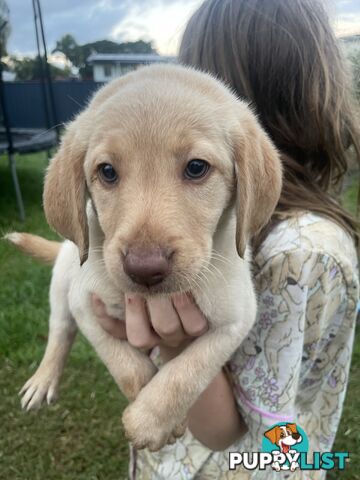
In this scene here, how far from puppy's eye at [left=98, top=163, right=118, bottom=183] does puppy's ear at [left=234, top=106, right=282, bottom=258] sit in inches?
16.9

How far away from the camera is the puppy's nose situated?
4.79 ft

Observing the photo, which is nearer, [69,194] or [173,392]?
[173,392]

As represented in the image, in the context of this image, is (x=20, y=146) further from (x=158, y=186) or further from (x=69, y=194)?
(x=158, y=186)

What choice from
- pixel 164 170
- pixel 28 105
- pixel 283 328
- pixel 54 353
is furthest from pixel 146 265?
pixel 28 105

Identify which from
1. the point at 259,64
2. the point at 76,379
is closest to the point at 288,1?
the point at 259,64

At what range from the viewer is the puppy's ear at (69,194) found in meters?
1.85

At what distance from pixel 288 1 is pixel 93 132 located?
3.19ft

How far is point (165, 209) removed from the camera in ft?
5.15

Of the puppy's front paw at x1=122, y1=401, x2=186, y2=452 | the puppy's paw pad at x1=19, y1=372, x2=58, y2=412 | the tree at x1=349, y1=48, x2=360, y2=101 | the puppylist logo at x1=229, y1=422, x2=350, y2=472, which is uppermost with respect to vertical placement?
the tree at x1=349, y1=48, x2=360, y2=101

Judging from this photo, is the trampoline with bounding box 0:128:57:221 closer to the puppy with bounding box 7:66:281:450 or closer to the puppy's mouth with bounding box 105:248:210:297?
the puppy with bounding box 7:66:281:450

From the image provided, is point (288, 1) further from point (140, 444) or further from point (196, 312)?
point (140, 444)

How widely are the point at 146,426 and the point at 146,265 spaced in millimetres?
630

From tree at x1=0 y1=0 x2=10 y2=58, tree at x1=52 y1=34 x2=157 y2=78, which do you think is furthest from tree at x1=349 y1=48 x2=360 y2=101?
tree at x1=52 y1=34 x2=157 y2=78

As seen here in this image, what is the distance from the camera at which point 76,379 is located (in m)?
4.06
